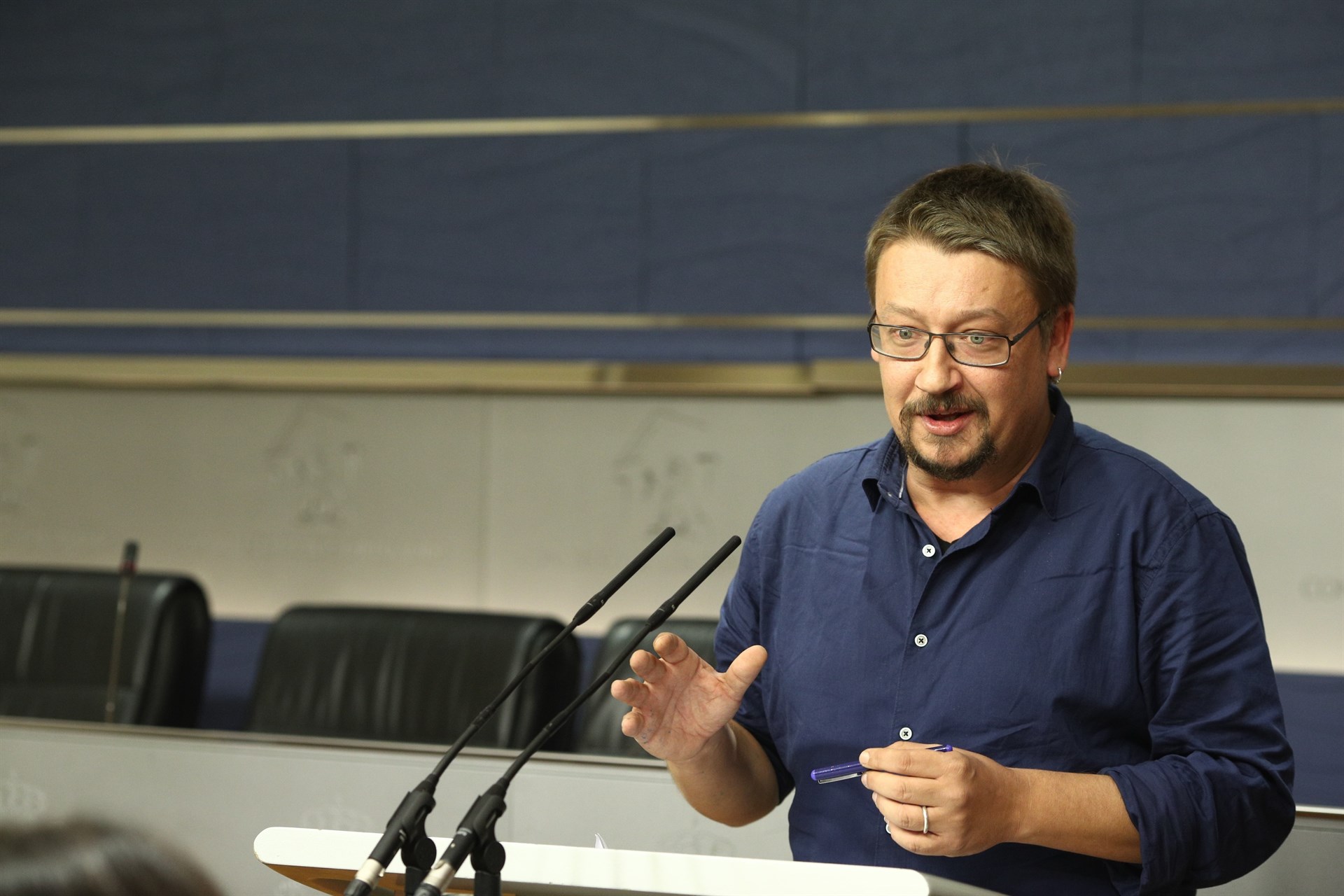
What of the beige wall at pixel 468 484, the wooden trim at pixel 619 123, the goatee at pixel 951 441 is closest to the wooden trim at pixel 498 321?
the beige wall at pixel 468 484

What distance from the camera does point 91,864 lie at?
49 cm

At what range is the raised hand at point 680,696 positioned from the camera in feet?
4.04

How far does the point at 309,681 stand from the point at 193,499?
125 centimetres

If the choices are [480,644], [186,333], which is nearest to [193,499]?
[186,333]

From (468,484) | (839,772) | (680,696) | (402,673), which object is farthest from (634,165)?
(839,772)

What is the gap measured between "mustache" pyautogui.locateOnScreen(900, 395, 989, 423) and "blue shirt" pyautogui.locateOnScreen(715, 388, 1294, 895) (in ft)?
0.32

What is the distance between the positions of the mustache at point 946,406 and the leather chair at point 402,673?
1.44 meters

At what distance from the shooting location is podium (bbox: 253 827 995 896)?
2.90 feet

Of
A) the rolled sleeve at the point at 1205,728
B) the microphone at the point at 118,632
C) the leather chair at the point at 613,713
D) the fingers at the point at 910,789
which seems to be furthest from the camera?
the microphone at the point at 118,632

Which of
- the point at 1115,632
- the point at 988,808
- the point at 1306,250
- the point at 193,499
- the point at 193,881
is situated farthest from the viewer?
the point at 193,499

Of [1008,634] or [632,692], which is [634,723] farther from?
[1008,634]

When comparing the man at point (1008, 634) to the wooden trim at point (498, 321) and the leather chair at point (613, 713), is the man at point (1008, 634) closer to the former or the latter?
the leather chair at point (613, 713)

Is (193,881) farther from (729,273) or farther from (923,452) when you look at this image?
(729,273)

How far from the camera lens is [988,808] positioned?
113 centimetres
